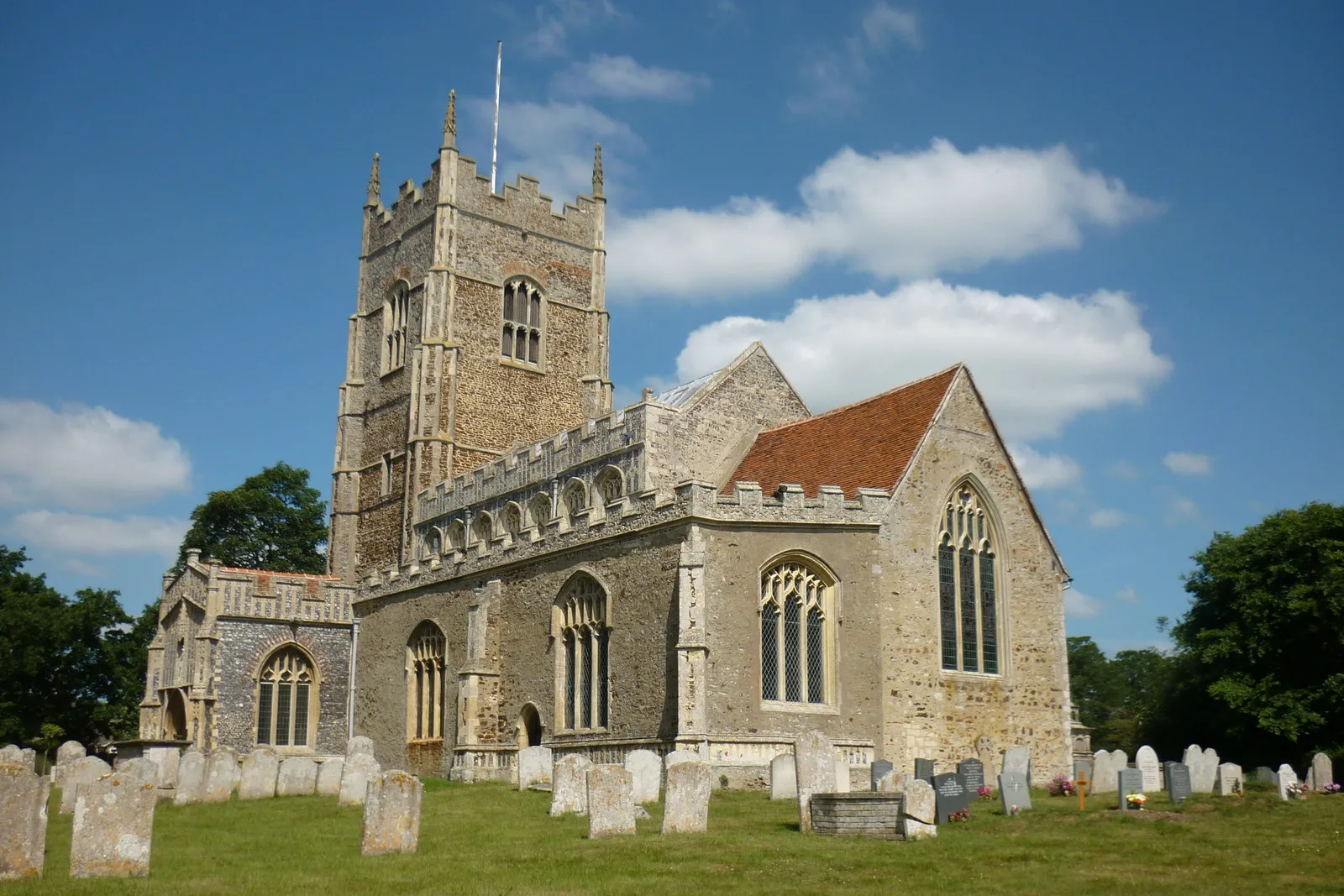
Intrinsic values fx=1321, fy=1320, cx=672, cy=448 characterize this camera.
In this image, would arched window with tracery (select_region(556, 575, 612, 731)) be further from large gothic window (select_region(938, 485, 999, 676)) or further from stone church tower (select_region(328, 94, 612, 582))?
stone church tower (select_region(328, 94, 612, 582))

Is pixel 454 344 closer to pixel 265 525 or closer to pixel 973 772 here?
pixel 265 525

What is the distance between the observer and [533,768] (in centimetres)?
2306

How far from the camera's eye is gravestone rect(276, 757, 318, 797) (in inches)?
890

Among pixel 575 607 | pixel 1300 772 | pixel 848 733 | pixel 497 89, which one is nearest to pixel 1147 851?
pixel 848 733

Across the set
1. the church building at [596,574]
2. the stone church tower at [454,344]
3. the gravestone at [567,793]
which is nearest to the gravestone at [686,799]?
the gravestone at [567,793]

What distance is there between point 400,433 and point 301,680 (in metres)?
9.40

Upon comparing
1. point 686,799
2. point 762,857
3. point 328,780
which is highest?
point 686,799

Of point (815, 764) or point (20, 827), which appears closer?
point (20, 827)

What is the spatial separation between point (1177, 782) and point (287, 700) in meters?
23.1

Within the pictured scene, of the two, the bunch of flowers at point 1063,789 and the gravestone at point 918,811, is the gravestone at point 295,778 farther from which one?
the bunch of flowers at point 1063,789

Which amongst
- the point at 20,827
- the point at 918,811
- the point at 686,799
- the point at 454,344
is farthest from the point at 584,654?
the point at 454,344

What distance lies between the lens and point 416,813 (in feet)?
47.4

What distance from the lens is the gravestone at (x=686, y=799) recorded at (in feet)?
51.5

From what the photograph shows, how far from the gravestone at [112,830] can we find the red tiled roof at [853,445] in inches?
598
